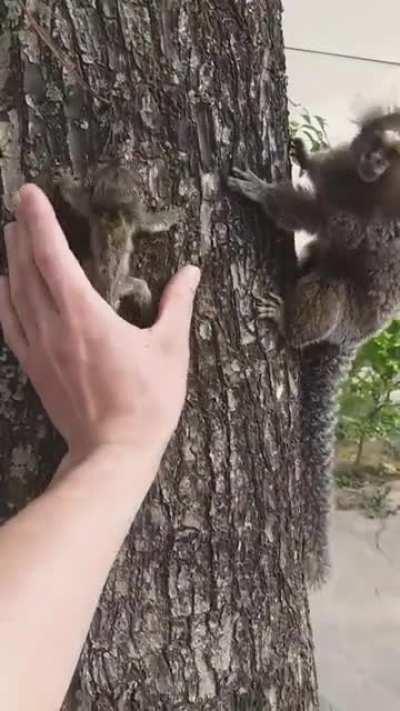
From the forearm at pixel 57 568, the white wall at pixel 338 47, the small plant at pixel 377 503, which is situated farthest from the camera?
the white wall at pixel 338 47

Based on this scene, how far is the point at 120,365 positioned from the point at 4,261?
24 cm

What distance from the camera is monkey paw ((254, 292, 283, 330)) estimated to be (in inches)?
50.9

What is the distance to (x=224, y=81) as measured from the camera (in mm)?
1200

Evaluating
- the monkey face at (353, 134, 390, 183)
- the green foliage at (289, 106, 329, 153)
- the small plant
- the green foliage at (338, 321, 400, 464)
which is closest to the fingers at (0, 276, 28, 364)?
the monkey face at (353, 134, 390, 183)

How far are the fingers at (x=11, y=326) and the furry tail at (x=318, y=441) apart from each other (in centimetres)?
54

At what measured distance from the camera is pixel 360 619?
122 inches

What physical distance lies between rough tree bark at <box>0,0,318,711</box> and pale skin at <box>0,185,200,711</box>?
9 cm

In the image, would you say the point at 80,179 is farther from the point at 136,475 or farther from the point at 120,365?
the point at 136,475

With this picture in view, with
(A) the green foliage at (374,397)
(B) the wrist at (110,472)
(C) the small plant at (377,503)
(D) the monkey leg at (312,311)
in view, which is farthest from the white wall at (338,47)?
(B) the wrist at (110,472)

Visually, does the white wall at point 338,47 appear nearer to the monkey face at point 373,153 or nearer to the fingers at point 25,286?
the monkey face at point 373,153

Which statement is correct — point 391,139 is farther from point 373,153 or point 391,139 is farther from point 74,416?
point 74,416

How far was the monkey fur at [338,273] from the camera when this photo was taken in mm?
1526

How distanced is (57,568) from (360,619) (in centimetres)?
241

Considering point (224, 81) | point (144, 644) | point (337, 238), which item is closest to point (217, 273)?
point (224, 81)
